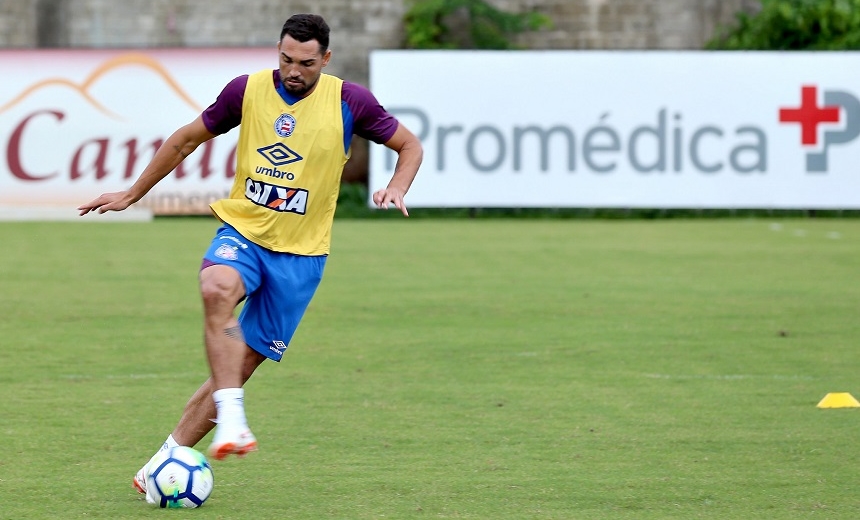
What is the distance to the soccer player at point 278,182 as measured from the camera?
239 inches

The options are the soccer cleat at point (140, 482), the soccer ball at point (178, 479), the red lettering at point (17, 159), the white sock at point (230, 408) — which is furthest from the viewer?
the red lettering at point (17, 159)

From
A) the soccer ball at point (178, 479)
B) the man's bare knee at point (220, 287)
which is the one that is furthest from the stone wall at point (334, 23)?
the soccer ball at point (178, 479)

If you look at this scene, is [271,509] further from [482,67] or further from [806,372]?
[482,67]

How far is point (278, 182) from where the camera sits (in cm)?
613

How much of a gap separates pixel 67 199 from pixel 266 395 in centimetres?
1571

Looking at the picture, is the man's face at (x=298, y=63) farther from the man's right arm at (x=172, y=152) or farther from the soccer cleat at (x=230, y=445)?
the soccer cleat at (x=230, y=445)

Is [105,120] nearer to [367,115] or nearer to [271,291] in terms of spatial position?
[367,115]

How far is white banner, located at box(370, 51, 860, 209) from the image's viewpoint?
78.1 ft

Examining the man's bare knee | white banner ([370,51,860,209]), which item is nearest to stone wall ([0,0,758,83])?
white banner ([370,51,860,209])

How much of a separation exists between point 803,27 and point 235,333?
2335 centimetres

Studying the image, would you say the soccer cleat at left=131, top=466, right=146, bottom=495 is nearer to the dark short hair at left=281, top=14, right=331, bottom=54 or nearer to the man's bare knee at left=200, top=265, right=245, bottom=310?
the man's bare knee at left=200, top=265, right=245, bottom=310

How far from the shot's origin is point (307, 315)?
41.1 feet

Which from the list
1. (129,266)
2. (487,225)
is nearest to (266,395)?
(129,266)

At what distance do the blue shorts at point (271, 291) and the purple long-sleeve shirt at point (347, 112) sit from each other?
0.46m
